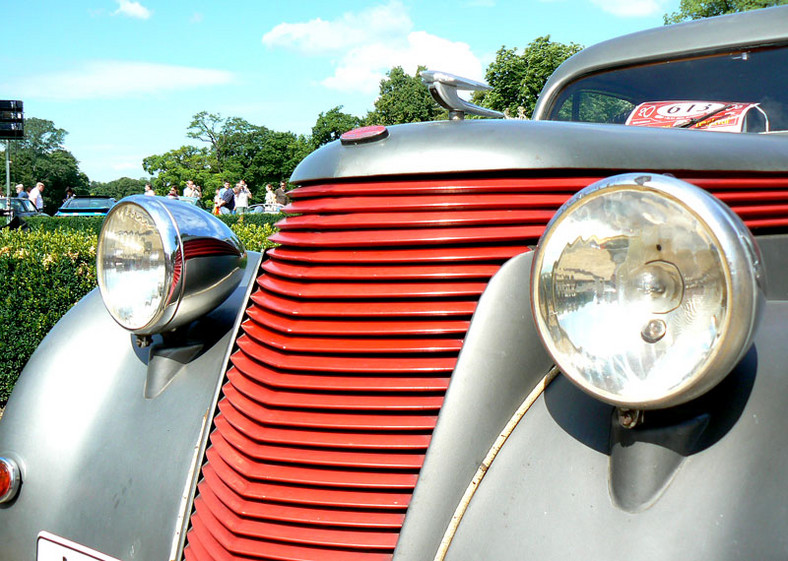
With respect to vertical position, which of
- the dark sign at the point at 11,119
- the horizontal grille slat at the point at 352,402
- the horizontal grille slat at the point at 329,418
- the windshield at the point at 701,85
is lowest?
the horizontal grille slat at the point at 329,418

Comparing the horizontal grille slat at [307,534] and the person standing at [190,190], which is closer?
the horizontal grille slat at [307,534]

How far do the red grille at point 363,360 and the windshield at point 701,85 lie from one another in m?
1.36

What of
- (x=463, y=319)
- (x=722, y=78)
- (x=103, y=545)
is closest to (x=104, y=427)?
(x=103, y=545)

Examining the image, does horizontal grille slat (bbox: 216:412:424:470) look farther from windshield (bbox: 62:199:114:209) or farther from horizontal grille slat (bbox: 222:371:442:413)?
windshield (bbox: 62:199:114:209)

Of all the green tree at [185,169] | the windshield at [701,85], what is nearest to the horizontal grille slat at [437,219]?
the windshield at [701,85]

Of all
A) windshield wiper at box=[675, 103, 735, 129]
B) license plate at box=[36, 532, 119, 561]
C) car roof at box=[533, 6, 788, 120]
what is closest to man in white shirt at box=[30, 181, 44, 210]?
car roof at box=[533, 6, 788, 120]

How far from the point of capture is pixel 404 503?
5.20 ft

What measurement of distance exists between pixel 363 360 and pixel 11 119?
23968 millimetres

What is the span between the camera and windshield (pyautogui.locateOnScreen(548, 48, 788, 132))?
267cm

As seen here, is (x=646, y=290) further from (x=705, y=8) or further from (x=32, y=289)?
(x=705, y=8)

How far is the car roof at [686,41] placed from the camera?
2760mm

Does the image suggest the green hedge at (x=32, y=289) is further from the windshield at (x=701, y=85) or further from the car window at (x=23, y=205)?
the car window at (x=23, y=205)

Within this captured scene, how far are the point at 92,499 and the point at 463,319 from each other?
44.7 inches

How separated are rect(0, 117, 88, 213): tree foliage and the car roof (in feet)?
269
